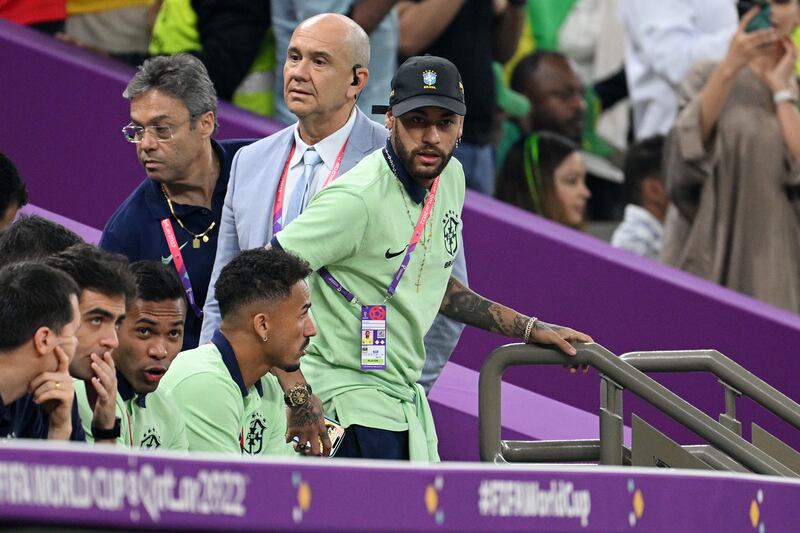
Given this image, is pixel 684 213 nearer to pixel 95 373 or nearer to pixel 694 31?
pixel 694 31

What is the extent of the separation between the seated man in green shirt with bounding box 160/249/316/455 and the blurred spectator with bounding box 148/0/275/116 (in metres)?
3.06

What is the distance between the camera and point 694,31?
32.4 ft

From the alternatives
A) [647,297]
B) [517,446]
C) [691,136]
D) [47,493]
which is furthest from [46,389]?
[691,136]

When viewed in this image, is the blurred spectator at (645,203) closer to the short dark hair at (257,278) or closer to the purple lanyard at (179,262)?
the purple lanyard at (179,262)

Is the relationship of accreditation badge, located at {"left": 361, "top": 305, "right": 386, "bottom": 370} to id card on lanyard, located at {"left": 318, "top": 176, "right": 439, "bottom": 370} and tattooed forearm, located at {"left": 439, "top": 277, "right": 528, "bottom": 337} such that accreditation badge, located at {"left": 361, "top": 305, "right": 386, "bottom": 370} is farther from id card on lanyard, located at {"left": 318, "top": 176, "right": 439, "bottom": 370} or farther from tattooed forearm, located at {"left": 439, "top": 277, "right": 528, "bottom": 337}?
tattooed forearm, located at {"left": 439, "top": 277, "right": 528, "bottom": 337}

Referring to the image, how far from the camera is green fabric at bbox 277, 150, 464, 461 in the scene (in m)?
5.27

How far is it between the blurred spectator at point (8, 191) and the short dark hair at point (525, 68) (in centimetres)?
484

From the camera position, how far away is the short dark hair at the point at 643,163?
1005 centimetres

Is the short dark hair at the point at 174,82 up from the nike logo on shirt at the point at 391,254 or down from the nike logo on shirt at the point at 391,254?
up

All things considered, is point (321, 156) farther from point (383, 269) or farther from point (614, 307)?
point (614, 307)

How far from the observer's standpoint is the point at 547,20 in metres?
10.7

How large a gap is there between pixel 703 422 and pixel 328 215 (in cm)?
135

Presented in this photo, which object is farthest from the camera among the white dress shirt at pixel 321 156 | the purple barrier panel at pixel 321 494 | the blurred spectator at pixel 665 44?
the blurred spectator at pixel 665 44

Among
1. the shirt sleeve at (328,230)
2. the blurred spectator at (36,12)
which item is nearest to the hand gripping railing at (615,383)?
the shirt sleeve at (328,230)
